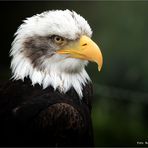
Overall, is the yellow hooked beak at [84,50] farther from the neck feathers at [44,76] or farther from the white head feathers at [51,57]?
the neck feathers at [44,76]

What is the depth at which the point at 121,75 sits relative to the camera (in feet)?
36.9

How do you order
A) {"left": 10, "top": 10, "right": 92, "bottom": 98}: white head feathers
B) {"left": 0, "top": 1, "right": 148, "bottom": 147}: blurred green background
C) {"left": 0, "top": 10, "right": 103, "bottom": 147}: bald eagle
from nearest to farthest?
{"left": 0, "top": 10, "right": 103, "bottom": 147}: bald eagle
{"left": 10, "top": 10, "right": 92, "bottom": 98}: white head feathers
{"left": 0, "top": 1, "right": 148, "bottom": 147}: blurred green background

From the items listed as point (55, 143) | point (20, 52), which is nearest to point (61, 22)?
point (20, 52)

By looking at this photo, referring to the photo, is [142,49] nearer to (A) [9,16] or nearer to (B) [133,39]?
(B) [133,39]

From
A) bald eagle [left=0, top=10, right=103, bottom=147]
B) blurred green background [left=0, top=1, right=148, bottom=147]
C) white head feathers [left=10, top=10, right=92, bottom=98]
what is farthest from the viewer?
blurred green background [left=0, top=1, right=148, bottom=147]

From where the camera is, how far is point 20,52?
8258 millimetres

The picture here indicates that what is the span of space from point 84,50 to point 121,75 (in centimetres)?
316

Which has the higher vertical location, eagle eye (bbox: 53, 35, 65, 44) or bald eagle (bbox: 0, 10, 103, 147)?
eagle eye (bbox: 53, 35, 65, 44)

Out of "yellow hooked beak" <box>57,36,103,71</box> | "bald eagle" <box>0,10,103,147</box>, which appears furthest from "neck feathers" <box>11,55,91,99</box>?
"yellow hooked beak" <box>57,36,103,71</box>

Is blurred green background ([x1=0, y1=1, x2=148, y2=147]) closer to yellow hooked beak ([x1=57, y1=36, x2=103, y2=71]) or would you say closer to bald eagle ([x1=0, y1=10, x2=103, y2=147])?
bald eagle ([x1=0, y1=10, x2=103, y2=147])

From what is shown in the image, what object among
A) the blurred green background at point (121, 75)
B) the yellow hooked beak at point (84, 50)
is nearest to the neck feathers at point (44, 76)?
the yellow hooked beak at point (84, 50)

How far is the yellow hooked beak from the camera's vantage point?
8.07 meters

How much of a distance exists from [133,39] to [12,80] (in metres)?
3.23

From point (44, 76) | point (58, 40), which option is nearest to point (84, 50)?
point (58, 40)
